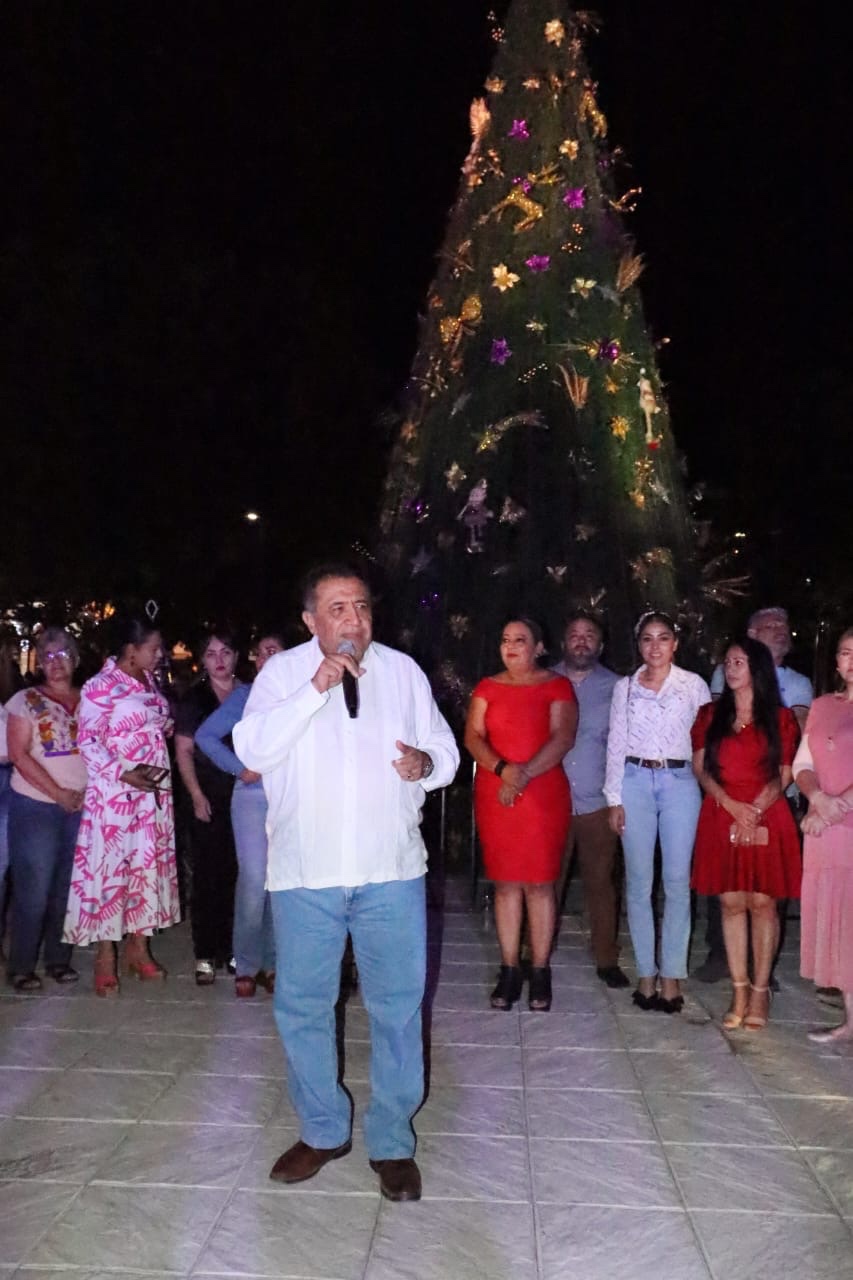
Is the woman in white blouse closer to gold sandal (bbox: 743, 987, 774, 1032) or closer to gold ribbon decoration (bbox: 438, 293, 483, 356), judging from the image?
gold sandal (bbox: 743, 987, 774, 1032)

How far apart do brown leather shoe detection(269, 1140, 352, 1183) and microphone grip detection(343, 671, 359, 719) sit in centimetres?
142

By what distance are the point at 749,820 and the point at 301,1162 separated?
271 cm

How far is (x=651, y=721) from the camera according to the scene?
596 centimetres

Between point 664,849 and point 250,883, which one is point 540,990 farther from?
point 250,883

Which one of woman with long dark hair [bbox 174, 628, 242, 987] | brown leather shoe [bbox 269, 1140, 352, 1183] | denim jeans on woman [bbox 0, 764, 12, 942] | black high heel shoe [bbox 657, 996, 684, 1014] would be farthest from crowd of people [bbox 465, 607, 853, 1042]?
denim jeans on woman [bbox 0, 764, 12, 942]

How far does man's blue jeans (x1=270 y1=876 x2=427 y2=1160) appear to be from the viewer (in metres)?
3.84

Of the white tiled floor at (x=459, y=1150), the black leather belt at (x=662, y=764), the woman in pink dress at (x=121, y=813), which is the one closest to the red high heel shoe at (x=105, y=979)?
the woman in pink dress at (x=121, y=813)

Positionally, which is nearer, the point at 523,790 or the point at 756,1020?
the point at 756,1020

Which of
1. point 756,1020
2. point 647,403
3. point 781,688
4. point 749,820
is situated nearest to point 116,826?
point 749,820

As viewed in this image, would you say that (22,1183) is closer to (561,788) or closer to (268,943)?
(268,943)

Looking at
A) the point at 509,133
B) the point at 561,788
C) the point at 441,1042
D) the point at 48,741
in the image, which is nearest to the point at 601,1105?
the point at 441,1042

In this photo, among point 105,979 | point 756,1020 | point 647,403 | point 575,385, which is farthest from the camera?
point 647,403

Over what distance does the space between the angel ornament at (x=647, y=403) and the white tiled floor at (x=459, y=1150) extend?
3.77m

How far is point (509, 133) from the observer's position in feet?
26.8
